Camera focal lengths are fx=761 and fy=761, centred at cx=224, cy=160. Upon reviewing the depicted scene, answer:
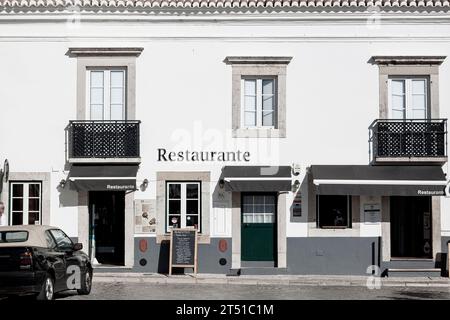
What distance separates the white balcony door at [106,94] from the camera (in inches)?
811

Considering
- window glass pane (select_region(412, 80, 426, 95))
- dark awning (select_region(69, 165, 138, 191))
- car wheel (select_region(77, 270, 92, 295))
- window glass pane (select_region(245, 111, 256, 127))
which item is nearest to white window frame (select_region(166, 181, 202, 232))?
dark awning (select_region(69, 165, 138, 191))

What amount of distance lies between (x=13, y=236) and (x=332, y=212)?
9.72m

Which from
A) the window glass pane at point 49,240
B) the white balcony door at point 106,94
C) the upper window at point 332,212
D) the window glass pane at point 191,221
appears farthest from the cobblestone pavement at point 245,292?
the white balcony door at point 106,94

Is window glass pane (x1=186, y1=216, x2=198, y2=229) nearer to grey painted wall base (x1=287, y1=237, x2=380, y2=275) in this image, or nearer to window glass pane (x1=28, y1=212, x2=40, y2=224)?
grey painted wall base (x1=287, y1=237, x2=380, y2=275)

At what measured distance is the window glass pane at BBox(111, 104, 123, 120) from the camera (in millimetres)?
20656

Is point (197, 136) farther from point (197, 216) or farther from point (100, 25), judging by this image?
point (100, 25)

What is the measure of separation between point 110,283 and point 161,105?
5030 mm

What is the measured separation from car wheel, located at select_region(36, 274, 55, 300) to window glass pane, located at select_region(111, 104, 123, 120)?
8.32 meters

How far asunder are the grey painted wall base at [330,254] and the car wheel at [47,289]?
28.6 feet

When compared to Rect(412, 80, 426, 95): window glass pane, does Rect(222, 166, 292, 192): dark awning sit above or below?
below

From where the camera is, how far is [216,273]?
20266mm
